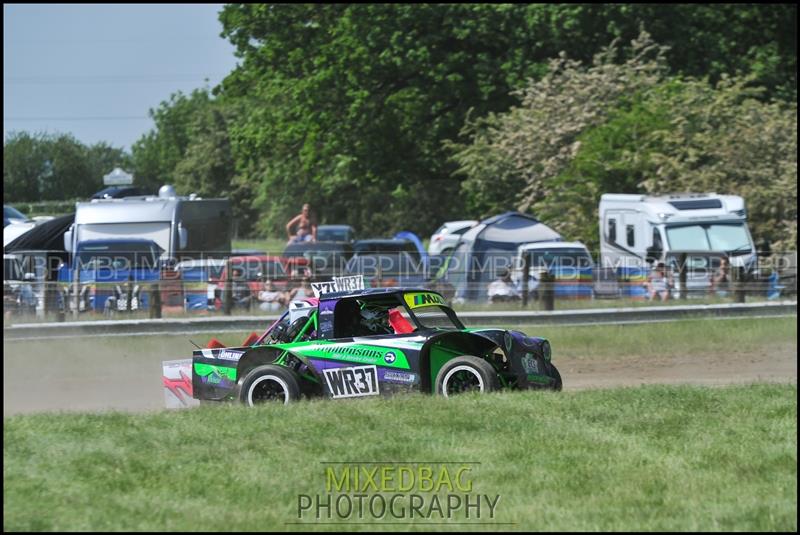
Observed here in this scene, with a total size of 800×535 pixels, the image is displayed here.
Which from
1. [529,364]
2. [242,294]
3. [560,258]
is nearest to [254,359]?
[529,364]

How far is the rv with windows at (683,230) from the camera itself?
2295 cm

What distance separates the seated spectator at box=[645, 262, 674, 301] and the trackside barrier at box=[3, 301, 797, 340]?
0.78 meters

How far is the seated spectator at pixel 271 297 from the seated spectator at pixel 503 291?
3730 millimetres

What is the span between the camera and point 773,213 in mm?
27266

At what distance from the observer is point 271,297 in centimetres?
1988

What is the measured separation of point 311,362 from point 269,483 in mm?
3505

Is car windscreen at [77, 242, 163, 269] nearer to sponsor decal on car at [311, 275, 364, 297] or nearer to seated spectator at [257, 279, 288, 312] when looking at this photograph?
seated spectator at [257, 279, 288, 312]

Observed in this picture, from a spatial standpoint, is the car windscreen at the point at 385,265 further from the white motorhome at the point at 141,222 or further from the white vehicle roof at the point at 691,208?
the white vehicle roof at the point at 691,208

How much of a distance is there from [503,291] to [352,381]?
9.78m

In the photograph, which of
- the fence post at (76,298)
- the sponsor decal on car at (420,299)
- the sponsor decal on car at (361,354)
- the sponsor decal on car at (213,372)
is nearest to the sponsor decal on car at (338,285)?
the sponsor decal on car at (420,299)

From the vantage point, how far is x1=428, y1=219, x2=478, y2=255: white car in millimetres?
36062

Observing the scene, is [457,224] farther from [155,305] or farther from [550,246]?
[155,305]

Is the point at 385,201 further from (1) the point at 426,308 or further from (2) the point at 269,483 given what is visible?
(2) the point at 269,483

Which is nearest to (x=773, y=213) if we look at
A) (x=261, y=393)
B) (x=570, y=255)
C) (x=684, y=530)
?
(x=570, y=255)
